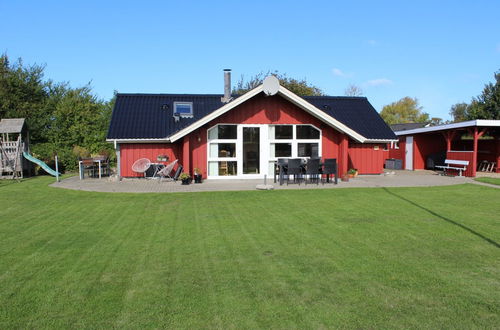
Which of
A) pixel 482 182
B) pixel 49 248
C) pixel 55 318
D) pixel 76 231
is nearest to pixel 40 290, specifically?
pixel 55 318

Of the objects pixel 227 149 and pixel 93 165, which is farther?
pixel 93 165

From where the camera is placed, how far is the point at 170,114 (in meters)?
18.6

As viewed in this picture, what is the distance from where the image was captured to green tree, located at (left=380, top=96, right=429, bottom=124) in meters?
65.7

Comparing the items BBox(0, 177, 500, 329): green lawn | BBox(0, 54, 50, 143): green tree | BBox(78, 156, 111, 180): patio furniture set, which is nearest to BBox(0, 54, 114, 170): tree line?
BBox(0, 54, 50, 143): green tree

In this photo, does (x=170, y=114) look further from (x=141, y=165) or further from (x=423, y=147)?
(x=423, y=147)

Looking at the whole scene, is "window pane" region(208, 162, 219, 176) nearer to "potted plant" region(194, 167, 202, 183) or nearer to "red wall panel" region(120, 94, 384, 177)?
"red wall panel" region(120, 94, 384, 177)

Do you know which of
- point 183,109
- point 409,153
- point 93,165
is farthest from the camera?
point 409,153

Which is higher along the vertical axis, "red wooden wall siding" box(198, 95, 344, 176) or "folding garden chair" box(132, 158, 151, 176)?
Result: "red wooden wall siding" box(198, 95, 344, 176)

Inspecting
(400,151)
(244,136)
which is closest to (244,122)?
(244,136)

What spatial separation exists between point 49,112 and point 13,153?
981 cm

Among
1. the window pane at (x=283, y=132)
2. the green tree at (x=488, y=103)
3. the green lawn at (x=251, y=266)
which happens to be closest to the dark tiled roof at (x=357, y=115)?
the window pane at (x=283, y=132)

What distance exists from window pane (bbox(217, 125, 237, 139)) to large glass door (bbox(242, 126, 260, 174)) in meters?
0.42

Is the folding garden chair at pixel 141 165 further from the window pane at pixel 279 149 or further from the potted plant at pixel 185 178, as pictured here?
the window pane at pixel 279 149

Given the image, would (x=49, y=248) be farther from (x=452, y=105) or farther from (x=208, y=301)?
(x=452, y=105)
